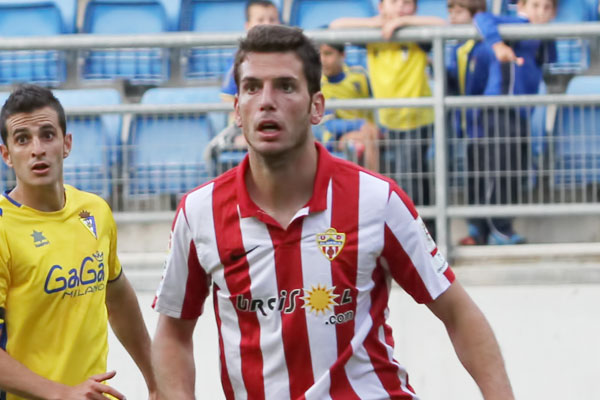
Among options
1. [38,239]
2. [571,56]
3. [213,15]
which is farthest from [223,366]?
[213,15]

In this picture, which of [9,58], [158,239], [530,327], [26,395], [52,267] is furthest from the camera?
[9,58]

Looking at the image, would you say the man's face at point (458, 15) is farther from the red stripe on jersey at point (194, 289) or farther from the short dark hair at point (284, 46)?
the red stripe on jersey at point (194, 289)

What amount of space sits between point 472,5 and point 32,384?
154 inches

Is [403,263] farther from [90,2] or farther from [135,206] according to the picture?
[90,2]

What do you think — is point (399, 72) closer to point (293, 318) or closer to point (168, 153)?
point (168, 153)

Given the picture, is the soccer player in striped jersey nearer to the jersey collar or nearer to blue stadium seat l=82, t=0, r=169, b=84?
the jersey collar

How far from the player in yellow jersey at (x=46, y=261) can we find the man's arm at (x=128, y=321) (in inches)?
6.3

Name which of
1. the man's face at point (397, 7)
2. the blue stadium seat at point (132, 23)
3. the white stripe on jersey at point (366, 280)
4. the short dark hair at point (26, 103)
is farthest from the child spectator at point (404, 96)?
the white stripe on jersey at point (366, 280)

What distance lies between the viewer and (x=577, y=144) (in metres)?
5.82

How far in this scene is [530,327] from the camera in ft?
19.0

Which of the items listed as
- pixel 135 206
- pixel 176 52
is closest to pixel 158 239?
pixel 135 206

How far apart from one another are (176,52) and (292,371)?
461cm

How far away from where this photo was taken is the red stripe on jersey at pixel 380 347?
3068 mm

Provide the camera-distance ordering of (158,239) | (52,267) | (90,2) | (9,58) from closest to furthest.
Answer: (52,267), (158,239), (9,58), (90,2)
